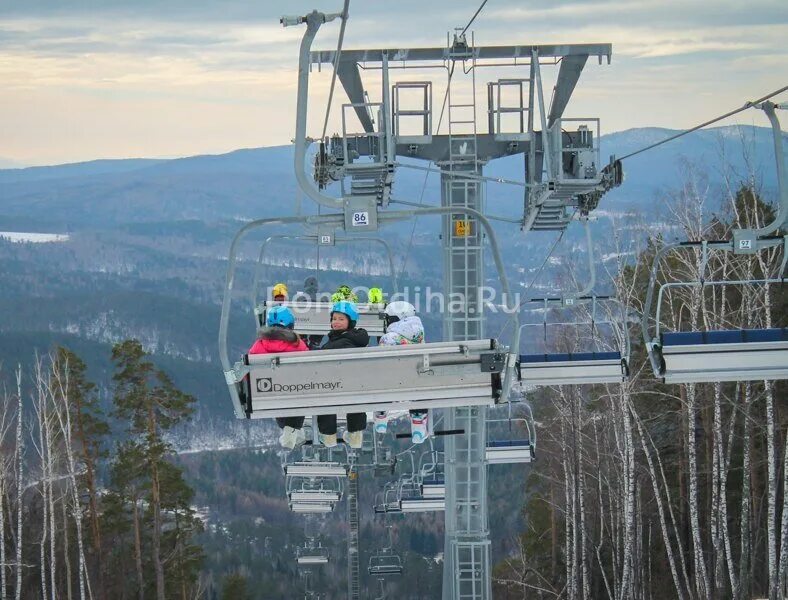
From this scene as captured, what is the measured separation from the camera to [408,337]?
47.6ft

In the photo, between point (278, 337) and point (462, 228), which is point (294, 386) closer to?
point (278, 337)

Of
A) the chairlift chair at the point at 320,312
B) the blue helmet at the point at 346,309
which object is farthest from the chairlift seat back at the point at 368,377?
the chairlift chair at the point at 320,312

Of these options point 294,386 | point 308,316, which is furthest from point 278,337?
point 308,316

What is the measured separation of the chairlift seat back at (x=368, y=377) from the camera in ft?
38.2

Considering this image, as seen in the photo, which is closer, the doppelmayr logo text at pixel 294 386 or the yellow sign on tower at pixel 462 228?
the doppelmayr logo text at pixel 294 386

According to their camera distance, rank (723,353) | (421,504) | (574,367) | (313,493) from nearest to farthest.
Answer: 1. (723,353)
2. (574,367)
3. (421,504)
4. (313,493)

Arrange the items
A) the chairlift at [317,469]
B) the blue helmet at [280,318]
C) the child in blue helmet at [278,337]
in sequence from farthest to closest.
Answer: the chairlift at [317,469], the blue helmet at [280,318], the child in blue helmet at [278,337]

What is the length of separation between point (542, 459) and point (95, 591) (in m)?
15.8

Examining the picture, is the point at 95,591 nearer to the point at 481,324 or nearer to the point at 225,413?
the point at 481,324

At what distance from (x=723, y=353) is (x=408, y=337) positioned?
13.0 feet

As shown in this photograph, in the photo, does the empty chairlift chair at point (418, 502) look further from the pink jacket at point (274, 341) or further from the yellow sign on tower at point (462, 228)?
the pink jacket at point (274, 341)

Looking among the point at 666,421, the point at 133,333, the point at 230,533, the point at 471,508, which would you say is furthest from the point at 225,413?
the point at 471,508

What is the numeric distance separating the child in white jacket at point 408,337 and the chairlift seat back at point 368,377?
1.66 meters

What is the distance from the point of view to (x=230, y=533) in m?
85.7
